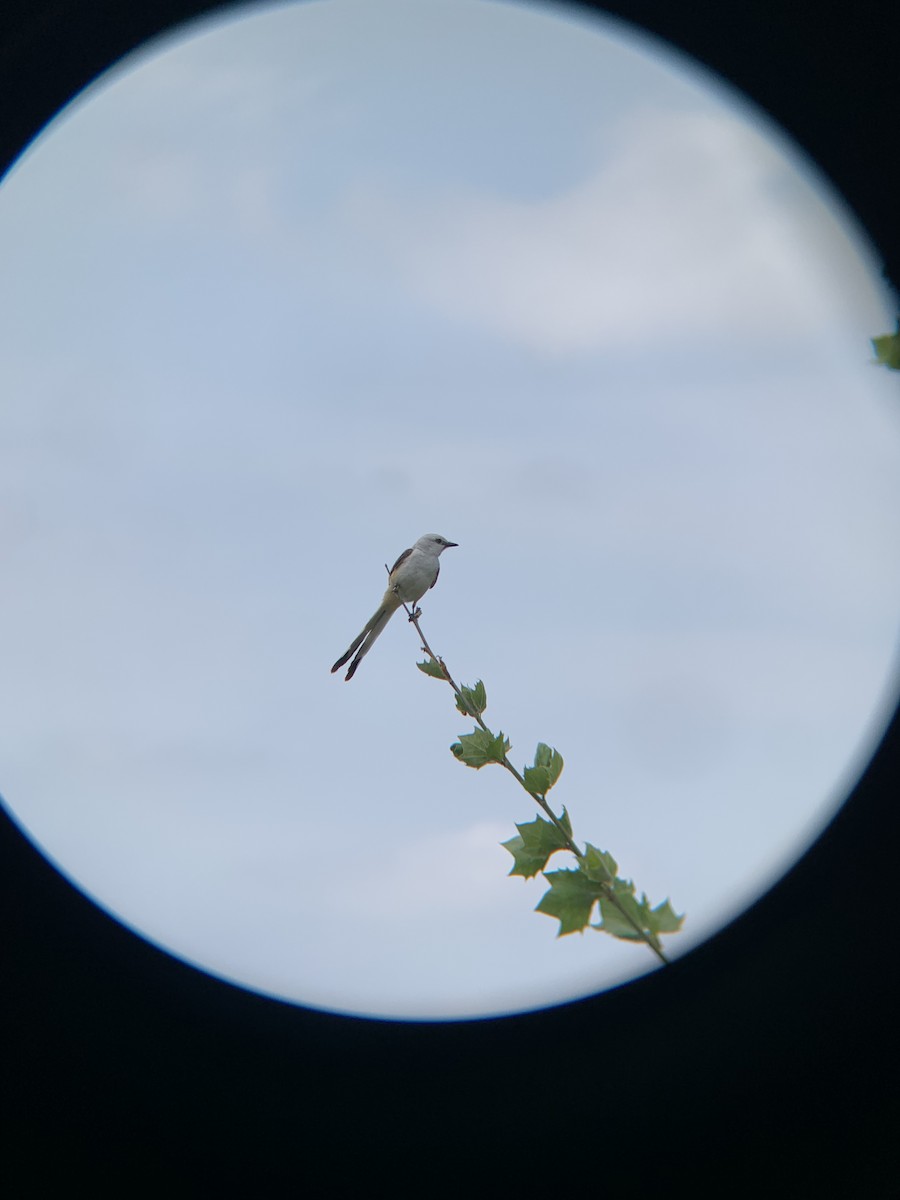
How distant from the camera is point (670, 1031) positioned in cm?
155

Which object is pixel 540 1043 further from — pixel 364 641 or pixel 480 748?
pixel 364 641

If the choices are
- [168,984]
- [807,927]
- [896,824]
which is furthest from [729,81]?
[168,984]

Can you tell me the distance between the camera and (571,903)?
3.52 ft

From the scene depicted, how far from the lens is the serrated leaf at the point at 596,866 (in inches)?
41.4

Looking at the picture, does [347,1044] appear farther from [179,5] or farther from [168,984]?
[179,5]

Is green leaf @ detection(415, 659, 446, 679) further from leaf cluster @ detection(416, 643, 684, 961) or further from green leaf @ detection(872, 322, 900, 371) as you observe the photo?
green leaf @ detection(872, 322, 900, 371)

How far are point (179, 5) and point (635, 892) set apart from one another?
1879mm

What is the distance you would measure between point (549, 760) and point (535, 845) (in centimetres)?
12

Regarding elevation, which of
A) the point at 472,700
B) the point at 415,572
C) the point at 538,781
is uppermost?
the point at 415,572

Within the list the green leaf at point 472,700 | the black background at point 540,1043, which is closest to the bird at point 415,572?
the black background at point 540,1043

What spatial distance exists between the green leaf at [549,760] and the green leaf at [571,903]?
14 centimetres

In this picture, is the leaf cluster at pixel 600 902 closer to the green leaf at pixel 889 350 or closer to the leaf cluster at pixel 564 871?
the leaf cluster at pixel 564 871

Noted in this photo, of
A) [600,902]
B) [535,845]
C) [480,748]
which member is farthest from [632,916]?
[480,748]

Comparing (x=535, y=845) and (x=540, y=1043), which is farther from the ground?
(x=535, y=845)
